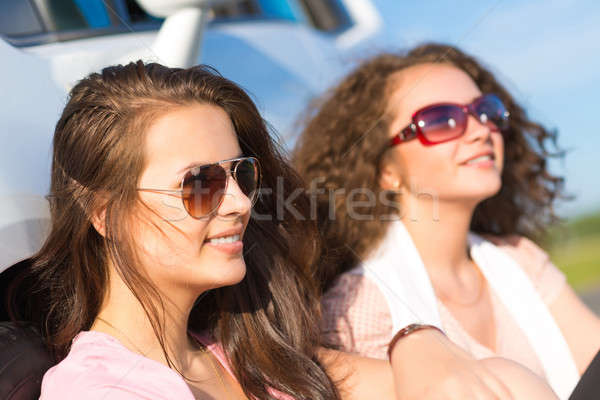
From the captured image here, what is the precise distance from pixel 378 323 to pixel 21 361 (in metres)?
1.03

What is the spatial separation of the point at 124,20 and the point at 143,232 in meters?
1.27

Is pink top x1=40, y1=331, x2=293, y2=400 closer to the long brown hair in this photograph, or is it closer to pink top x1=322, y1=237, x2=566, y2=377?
the long brown hair

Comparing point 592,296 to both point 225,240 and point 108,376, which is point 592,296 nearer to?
point 225,240

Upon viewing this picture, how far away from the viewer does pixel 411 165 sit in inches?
91.6

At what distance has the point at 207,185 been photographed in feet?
4.66

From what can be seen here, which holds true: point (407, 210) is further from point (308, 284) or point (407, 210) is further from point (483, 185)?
point (308, 284)

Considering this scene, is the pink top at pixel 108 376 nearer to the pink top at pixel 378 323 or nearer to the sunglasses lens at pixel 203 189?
the sunglasses lens at pixel 203 189

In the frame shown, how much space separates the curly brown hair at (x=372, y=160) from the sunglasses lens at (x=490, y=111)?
24 centimetres

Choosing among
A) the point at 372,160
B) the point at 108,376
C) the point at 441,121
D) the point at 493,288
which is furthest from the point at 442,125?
the point at 108,376

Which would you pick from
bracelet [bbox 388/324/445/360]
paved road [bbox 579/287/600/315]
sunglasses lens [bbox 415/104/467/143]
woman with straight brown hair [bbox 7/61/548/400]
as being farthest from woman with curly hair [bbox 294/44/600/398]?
paved road [bbox 579/287/600/315]

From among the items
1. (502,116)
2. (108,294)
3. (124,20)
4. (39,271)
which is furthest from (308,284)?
(124,20)

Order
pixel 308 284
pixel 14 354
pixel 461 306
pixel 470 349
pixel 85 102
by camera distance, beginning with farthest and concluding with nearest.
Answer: pixel 461 306, pixel 470 349, pixel 308 284, pixel 85 102, pixel 14 354

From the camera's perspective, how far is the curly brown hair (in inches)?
91.7

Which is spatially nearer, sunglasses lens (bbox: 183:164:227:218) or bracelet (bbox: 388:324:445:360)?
sunglasses lens (bbox: 183:164:227:218)
